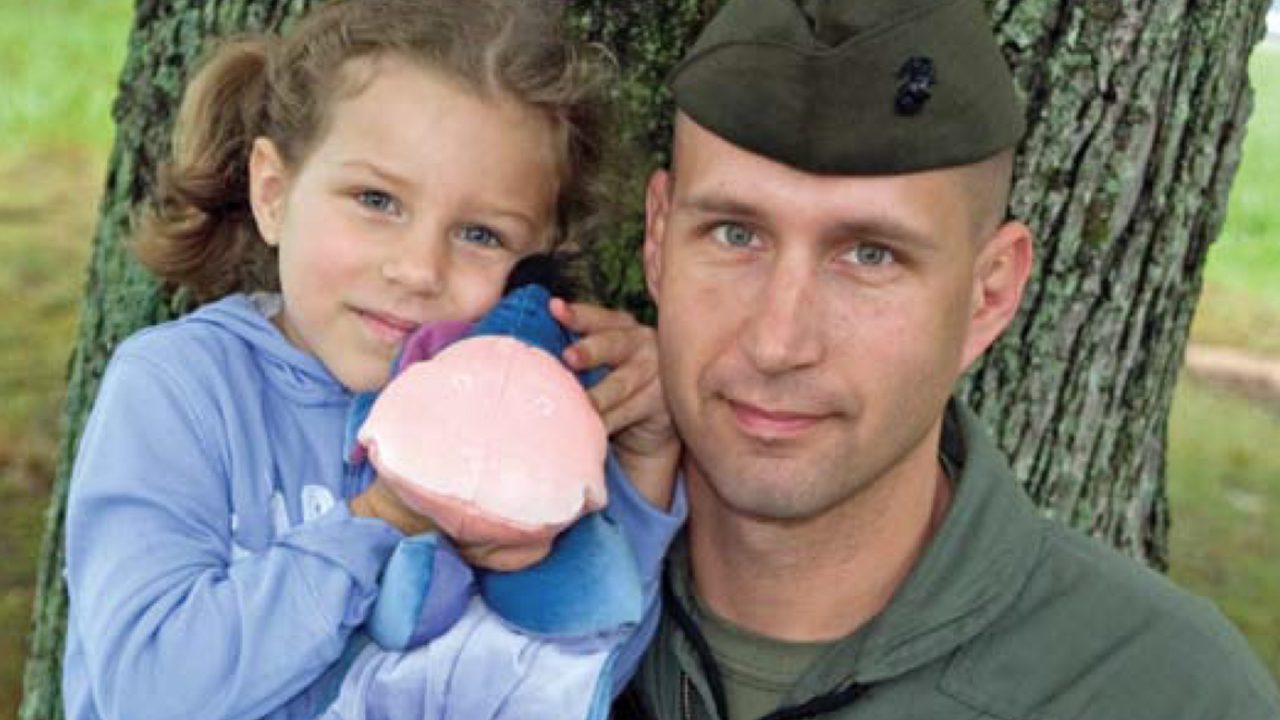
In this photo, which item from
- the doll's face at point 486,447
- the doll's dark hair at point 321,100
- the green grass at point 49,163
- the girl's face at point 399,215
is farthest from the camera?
the green grass at point 49,163

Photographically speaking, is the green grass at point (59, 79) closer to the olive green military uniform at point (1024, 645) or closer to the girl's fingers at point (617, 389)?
the girl's fingers at point (617, 389)

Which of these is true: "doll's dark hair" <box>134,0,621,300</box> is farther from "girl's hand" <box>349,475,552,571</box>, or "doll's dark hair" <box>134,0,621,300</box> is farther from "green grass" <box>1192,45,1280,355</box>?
"green grass" <box>1192,45,1280,355</box>

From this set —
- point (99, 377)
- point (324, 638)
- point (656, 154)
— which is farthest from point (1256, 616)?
point (324, 638)

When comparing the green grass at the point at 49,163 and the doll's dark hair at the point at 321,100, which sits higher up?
the doll's dark hair at the point at 321,100

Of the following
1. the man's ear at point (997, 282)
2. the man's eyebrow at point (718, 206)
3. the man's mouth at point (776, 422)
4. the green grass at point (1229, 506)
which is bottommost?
the green grass at point (1229, 506)

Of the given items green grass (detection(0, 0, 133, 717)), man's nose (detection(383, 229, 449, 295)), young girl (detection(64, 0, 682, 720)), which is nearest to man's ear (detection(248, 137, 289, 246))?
young girl (detection(64, 0, 682, 720))

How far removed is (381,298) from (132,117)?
99 cm

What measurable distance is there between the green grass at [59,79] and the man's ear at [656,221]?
4.20 meters

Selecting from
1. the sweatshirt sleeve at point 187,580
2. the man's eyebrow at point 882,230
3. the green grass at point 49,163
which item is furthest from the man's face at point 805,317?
the green grass at point 49,163

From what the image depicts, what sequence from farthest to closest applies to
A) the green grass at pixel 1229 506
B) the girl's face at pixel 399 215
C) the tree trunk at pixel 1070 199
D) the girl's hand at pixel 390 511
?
the green grass at pixel 1229 506 < the tree trunk at pixel 1070 199 < the girl's face at pixel 399 215 < the girl's hand at pixel 390 511

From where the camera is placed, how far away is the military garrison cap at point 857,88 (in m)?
2.26

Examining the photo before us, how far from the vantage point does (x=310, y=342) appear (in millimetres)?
2451

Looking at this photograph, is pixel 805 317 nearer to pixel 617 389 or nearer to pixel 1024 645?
pixel 617 389

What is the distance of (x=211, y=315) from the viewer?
8.08 ft
